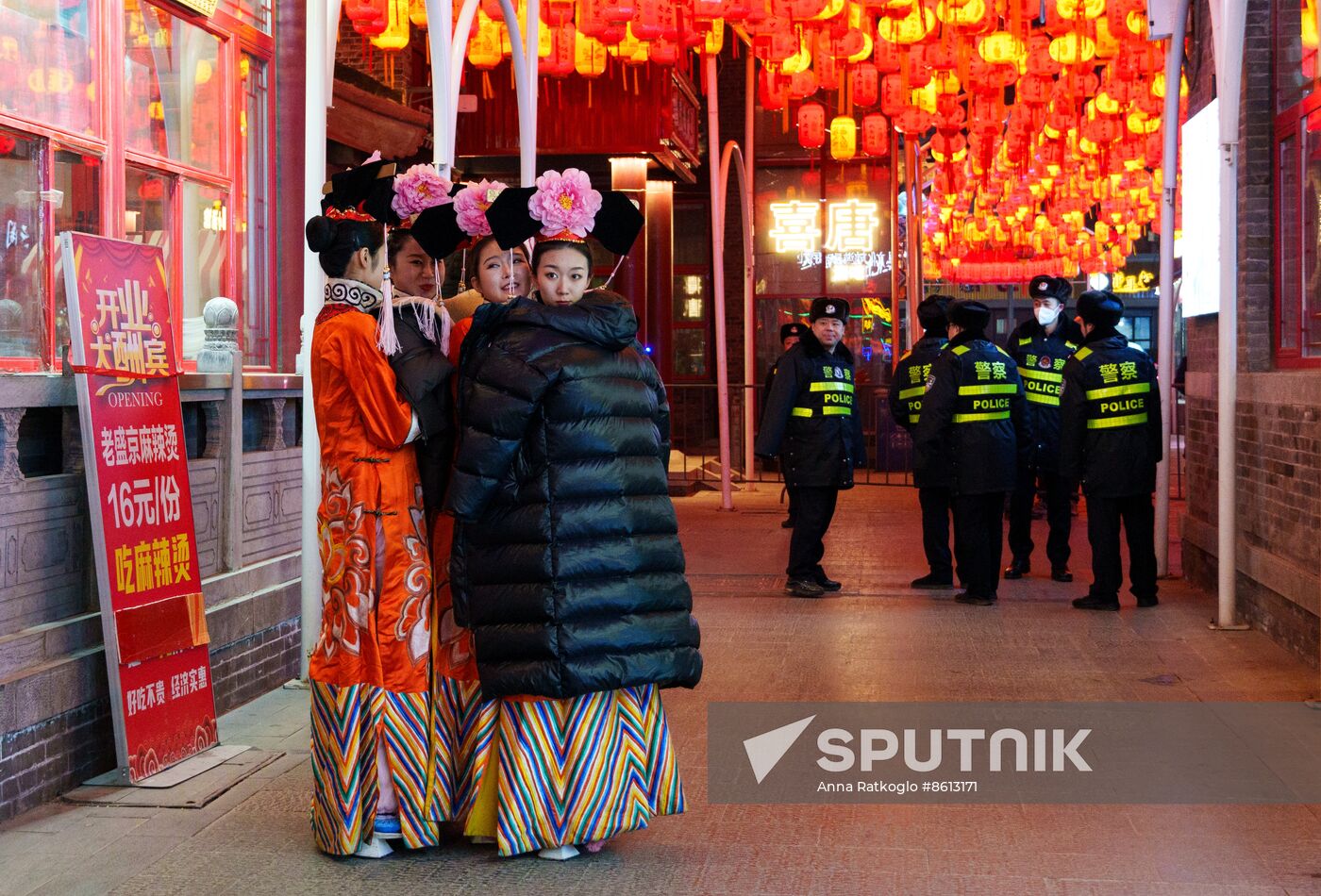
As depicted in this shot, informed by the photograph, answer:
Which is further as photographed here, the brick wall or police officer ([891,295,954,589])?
police officer ([891,295,954,589])

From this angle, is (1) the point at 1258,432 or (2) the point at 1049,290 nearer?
(1) the point at 1258,432

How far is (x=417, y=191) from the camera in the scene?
475cm

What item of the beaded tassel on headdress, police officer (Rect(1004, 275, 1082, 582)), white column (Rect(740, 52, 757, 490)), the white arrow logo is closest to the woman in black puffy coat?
the beaded tassel on headdress

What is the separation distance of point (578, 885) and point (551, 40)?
10.7 metres

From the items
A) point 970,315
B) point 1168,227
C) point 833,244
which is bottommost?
point 970,315

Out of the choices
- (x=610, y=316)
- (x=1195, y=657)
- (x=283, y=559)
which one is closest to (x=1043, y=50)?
(x=1195, y=657)

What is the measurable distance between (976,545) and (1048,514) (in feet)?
4.53

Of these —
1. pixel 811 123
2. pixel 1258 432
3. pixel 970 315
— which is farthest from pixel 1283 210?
pixel 811 123

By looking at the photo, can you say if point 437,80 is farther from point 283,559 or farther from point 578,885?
point 578,885

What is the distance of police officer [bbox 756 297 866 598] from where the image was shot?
31.8ft

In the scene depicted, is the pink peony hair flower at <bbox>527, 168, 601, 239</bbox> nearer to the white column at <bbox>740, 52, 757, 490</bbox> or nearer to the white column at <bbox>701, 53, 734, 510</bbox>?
the white column at <bbox>701, 53, 734, 510</bbox>

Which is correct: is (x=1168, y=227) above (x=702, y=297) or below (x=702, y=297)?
below

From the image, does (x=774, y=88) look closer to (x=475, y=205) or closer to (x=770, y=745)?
(x=770, y=745)

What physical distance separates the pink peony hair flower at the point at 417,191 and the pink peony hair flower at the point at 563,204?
0.44m
